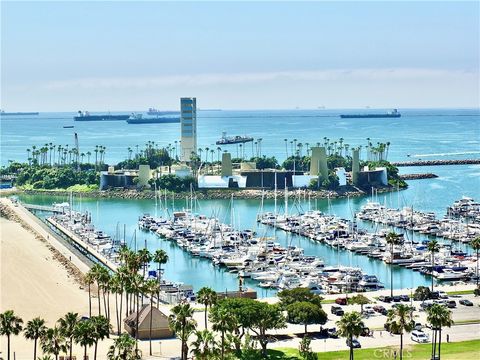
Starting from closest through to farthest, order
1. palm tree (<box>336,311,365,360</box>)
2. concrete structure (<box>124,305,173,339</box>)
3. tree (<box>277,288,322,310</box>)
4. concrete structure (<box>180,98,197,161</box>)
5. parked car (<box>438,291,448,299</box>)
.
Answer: palm tree (<box>336,311,365,360</box>) < concrete structure (<box>124,305,173,339</box>) < tree (<box>277,288,322,310</box>) < parked car (<box>438,291,448,299</box>) < concrete structure (<box>180,98,197,161</box>)

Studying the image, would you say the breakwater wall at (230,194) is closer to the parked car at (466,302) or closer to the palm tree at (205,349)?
the parked car at (466,302)

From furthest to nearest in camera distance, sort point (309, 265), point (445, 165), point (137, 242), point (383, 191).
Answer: point (445, 165), point (383, 191), point (137, 242), point (309, 265)

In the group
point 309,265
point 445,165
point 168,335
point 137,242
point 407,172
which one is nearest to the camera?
point 168,335

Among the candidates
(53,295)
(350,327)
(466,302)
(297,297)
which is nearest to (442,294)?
(466,302)

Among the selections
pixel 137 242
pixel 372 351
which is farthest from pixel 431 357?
pixel 137 242

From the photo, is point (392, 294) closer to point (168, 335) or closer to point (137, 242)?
point (168, 335)

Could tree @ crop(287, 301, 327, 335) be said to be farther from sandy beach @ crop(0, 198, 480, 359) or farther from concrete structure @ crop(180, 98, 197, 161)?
concrete structure @ crop(180, 98, 197, 161)

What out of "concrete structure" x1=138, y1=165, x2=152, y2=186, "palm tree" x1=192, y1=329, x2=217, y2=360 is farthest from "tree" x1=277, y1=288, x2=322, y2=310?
"concrete structure" x1=138, y1=165, x2=152, y2=186
